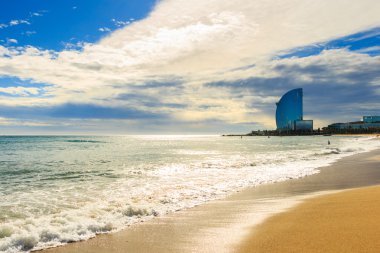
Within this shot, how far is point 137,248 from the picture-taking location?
6.42 m

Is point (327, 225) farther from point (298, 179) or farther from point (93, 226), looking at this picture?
point (298, 179)

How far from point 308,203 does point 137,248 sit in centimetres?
612

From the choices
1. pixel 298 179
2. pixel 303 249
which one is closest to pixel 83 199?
pixel 303 249

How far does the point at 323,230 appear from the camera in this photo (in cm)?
686

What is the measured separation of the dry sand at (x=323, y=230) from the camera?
231 inches

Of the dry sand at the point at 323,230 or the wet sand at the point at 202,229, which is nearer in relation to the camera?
the dry sand at the point at 323,230

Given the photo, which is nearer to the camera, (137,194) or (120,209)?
(120,209)

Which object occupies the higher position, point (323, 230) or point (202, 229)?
point (323, 230)

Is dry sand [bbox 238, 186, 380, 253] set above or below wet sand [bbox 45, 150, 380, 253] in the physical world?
above

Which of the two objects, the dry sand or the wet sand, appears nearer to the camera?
the dry sand

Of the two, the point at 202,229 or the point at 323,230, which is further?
the point at 202,229

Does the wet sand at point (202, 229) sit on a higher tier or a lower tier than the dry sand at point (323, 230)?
lower

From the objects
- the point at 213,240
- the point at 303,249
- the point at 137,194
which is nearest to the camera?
the point at 303,249

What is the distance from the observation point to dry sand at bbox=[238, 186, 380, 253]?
231 inches
